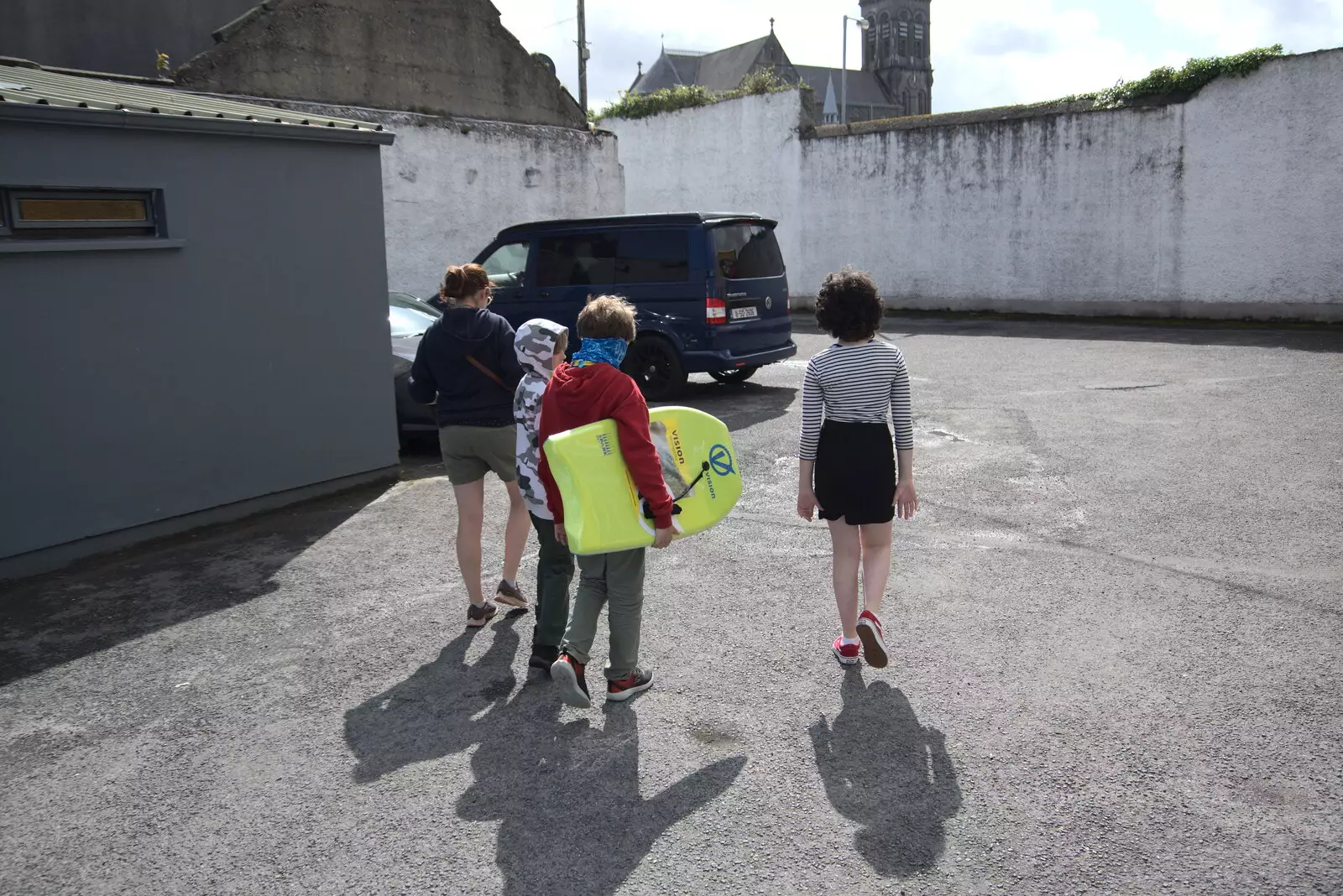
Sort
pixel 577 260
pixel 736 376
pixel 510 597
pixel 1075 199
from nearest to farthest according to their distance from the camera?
pixel 510 597
pixel 577 260
pixel 736 376
pixel 1075 199

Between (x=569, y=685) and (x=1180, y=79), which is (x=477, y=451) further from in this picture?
(x=1180, y=79)

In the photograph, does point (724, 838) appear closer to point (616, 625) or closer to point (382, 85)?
point (616, 625)

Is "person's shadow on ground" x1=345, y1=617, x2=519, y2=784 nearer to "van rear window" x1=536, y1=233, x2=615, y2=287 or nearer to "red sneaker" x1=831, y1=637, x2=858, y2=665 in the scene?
"red sneaker" x1=831, y1=637, x2=858, y2=665

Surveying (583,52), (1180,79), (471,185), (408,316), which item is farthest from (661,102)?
(408,316)

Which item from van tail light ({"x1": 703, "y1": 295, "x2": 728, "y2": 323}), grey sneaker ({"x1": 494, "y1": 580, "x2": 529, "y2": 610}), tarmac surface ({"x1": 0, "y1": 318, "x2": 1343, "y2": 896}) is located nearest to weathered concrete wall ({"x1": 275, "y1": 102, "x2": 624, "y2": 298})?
van tail light ({"x1": 703, "y1": 295, "x2": 728, "y2": 323})

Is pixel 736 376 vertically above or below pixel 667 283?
below

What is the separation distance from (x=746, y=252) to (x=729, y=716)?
7.63 meters

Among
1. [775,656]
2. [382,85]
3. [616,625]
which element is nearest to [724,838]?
[616,625]

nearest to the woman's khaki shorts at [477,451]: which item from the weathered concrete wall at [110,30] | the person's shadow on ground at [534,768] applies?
the person's shadow on ground at [534,768]

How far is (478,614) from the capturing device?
16.6ft

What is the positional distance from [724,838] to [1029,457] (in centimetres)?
572

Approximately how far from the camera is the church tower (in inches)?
3698

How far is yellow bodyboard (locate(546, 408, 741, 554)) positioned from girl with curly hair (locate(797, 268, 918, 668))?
0.40 metres

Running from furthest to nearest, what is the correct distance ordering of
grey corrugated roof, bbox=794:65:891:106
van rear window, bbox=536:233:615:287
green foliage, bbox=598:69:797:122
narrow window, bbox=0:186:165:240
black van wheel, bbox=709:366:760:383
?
grey corrugated roof, bbox=794:65:891:106 → green foliage, bbox=598:69:797:122 → black van wheel, bbox=709:366:760:383 → van rear window, bbox=536:233:615:287 → narrow window, bbox=0:186:165:240
